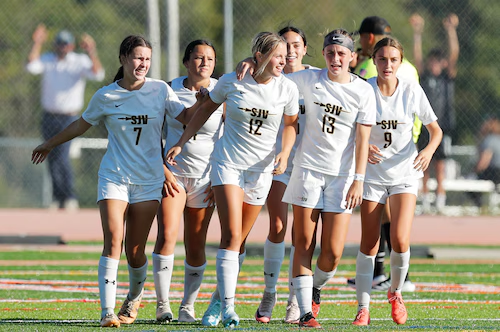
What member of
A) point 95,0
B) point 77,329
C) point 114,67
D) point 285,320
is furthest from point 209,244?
point 95,0

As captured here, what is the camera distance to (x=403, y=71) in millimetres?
9133

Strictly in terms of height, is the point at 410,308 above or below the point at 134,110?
below

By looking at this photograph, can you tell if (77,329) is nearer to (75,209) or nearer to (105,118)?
(105,118)

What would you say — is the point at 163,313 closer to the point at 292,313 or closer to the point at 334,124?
the point at 292,313

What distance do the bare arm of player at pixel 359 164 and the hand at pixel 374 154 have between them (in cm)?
44

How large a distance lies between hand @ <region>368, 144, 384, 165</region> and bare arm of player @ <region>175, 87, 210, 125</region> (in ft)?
4.11

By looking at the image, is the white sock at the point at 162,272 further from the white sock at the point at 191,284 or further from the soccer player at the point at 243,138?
the soccer player at the point at 243,138

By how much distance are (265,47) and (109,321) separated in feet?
6.72

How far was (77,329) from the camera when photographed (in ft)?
21.5

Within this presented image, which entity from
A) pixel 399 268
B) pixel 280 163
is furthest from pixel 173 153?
pixel 399 268

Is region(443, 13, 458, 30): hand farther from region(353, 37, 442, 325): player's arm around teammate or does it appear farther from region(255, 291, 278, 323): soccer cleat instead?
region(255, 291, 278, 323): soccer cleat

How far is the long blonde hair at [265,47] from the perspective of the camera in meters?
6.78

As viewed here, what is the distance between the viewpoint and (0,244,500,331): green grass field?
7047 mm

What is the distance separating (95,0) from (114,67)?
4.33 metres
